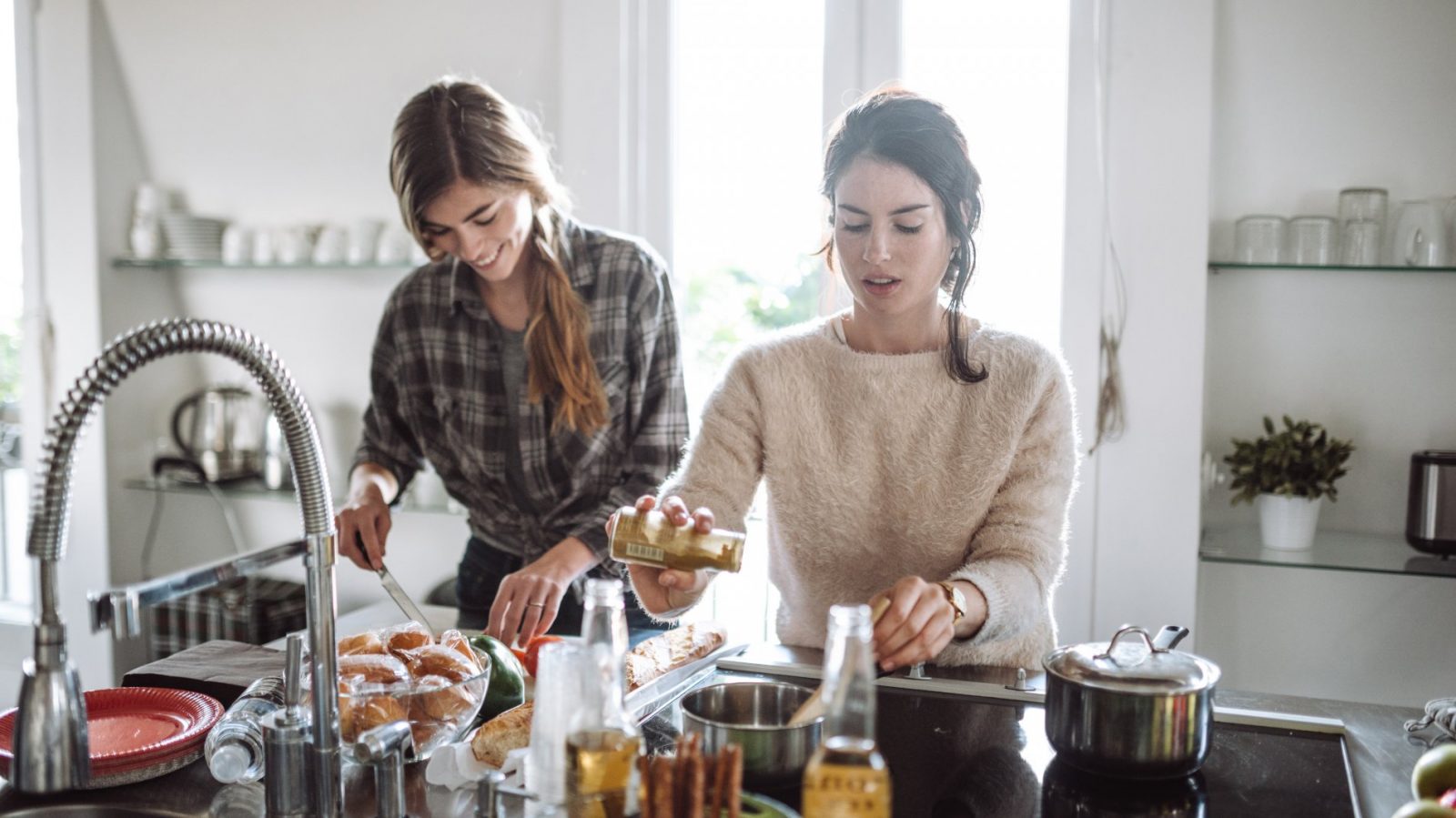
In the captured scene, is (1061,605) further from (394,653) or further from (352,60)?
(352,60)

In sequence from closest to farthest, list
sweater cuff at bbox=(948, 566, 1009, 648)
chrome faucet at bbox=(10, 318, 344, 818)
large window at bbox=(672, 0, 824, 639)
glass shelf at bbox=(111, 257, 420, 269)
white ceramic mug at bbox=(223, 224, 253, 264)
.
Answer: chrome faucet at bbox=(10, 318, 344, 818)
sweater cuff at bbox=(948, 566, 1009, 648)
large window at bbox=(672, 0, 824, 639)
glass shelf at bbox=(111, 257, 420, 269)
white ceramic mug at bbox=(223, 224, 253, 264)

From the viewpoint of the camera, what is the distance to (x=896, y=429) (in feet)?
5.67

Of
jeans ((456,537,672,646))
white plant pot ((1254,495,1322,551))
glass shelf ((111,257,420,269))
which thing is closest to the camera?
jeans ((456,537,672,646))

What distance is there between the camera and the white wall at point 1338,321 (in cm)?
241

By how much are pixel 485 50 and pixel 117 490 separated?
175 cm

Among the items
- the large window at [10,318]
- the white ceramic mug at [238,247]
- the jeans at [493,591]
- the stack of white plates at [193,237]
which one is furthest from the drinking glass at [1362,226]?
the large window at [10,318]

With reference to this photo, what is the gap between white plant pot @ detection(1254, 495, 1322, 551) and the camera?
238cm

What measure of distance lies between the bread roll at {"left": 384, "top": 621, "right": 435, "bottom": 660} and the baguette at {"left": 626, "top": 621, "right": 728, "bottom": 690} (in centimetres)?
23

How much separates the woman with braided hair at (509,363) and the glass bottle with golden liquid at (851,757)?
1080 mm

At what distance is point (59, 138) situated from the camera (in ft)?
11.0

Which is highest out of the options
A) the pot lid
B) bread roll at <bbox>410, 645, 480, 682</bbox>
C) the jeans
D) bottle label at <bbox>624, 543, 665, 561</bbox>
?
bottle label at <bbox>624, 543, 665, 561</bbox>

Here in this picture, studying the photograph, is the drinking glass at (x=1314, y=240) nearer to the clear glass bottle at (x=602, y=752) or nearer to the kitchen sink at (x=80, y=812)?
the clear glass bottle at (x=602, y=752)

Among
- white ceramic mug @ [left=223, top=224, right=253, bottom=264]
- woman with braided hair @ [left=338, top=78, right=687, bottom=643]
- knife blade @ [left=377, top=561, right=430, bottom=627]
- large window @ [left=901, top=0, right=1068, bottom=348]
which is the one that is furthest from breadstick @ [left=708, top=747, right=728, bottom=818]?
white ceramic mug @ [left=223, top=224, right=253, bottom=264]

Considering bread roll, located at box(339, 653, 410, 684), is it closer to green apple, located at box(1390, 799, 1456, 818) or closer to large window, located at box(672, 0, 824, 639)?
green apple, located at box(1390, 799, 1456, 818)
